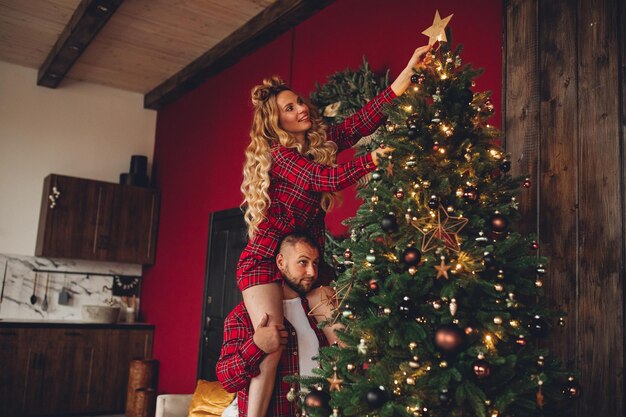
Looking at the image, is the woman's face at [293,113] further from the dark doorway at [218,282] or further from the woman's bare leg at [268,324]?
the dark doorway at [218,282]

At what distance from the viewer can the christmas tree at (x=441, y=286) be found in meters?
1.55

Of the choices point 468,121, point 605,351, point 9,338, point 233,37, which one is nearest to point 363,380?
point 468,121

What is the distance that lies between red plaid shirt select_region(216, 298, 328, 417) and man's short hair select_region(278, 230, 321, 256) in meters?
0.23

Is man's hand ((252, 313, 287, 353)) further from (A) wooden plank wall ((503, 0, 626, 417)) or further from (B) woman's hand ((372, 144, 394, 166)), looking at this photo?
(A) wooden plank wall ((503, 0, 626, 417))

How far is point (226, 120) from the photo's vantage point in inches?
213

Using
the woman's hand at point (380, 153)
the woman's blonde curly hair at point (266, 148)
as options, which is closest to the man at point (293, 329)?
the woman's blonde curly hair at point (266, 148)

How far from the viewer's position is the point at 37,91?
20.4 feet

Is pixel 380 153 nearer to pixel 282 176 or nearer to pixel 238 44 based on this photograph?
pixel 282 176

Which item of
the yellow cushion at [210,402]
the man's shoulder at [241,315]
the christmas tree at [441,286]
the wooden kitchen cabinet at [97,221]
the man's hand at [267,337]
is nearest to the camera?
the christmas tree at [441,286]

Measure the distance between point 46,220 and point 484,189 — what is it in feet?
17.1

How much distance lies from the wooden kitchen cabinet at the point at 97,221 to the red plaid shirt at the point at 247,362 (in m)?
4.26

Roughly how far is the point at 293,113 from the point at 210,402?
1961 mm

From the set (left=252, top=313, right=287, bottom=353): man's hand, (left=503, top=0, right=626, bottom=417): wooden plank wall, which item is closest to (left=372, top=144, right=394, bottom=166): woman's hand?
(left=252, top=313, right=287, bottom=353): man's hand

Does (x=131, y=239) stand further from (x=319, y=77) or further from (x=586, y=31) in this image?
(x=586, y=31)
